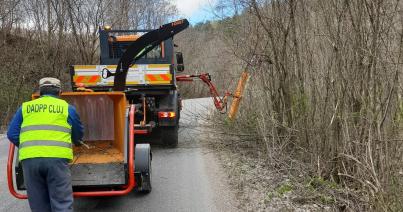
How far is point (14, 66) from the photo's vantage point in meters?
19.3

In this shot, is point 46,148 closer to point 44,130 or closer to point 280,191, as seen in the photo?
point 44,130

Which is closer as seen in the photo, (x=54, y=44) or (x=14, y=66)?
(x=14, y=66)

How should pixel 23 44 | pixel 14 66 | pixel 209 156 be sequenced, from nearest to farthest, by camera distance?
pixel 209 156
pixel 14 66
pixel 23 44

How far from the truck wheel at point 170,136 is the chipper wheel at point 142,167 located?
396 cm

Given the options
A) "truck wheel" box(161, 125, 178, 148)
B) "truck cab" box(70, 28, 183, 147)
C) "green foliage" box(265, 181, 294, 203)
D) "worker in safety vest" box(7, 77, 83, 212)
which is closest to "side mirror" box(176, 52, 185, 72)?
"truck cab" box(70, 28, 183, 147)

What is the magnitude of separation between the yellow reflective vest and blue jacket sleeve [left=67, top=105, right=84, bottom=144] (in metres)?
0.14

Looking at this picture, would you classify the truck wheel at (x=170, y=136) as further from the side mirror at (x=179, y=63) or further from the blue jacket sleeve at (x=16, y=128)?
the blue jacket sleeve at (x=16, y=128)

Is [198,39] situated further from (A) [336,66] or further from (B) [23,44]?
(A) [336,66]

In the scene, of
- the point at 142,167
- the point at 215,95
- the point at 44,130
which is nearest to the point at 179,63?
the point at 215,95

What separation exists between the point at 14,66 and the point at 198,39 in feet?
108

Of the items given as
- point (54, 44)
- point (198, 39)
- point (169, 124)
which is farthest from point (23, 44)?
point (198, 39)

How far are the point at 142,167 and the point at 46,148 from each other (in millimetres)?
1975

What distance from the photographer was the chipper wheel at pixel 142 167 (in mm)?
6598

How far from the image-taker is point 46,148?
4820 mm
